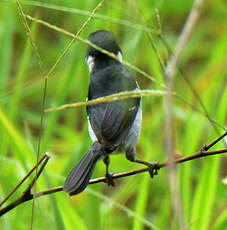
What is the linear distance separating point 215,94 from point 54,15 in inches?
95.1

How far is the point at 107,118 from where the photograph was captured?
2482 millimetres

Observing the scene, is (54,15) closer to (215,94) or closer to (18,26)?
(18,26)

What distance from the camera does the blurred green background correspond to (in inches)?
99.4

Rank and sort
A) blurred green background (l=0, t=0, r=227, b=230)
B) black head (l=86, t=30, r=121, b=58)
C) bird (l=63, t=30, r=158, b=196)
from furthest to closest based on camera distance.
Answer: black head (l=86, t=30, r=121, b=58), blurred green background (l=0, t=0, r=227, b=230), bird (l=63, t=30, r=158, b=196)

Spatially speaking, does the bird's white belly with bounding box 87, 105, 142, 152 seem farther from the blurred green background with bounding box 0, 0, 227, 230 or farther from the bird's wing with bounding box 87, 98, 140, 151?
the blurred green background with bounding box 0, 0, 227, 230

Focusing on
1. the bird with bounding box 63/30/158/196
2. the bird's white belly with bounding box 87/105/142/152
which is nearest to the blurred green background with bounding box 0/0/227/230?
the bird with bounding box 63/30/158/196

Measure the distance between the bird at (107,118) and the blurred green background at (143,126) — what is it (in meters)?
0.11

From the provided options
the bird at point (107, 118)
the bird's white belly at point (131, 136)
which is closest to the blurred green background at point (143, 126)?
the bird at point (107, 118)

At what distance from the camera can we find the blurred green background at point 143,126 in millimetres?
2525

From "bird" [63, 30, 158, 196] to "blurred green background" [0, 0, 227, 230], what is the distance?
112 millimetres

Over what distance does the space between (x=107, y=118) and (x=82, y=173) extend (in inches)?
15.8

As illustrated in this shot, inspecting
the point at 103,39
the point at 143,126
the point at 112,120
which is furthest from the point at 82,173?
the point at 143,126

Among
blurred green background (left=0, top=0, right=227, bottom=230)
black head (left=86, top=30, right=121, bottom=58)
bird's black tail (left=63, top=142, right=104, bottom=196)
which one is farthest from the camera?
black head (left=86, top=30, right=121, bottom=58)

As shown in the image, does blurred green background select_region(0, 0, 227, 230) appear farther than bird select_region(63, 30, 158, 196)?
Yes
